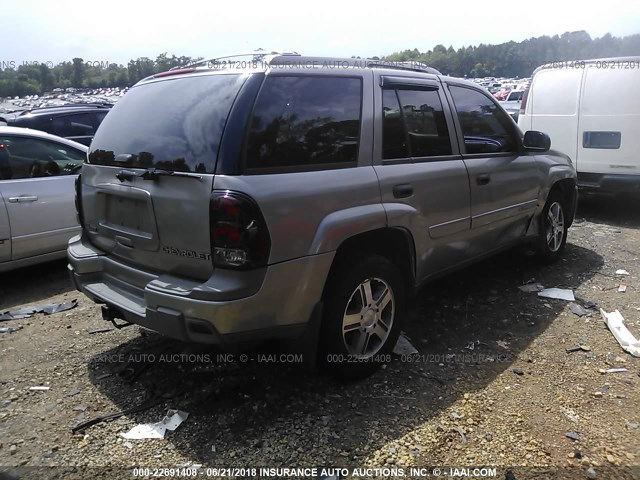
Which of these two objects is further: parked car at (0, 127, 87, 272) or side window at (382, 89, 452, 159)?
parked car at (0, 127, 87, 272)

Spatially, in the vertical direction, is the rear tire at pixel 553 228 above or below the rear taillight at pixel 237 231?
below

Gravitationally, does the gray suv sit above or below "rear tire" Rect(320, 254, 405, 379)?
above

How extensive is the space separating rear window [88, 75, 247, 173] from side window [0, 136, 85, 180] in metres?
2.18

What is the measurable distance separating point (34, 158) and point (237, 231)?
3813mm

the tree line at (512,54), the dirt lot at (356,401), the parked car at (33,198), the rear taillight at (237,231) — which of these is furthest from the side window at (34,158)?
the tree line at (512,54)

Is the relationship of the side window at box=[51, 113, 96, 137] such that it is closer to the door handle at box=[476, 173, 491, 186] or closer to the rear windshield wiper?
the rear windshield wiper

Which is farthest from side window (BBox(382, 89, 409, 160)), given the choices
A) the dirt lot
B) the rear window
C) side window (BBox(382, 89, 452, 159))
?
the dirt lot

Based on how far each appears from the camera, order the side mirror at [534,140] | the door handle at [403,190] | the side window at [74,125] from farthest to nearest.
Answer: the side window at [74,125]
the side mirror at [534,140]
the door handle at [403,190]

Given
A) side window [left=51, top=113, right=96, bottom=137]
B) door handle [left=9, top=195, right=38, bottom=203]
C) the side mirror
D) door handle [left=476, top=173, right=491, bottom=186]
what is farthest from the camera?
side window [left=51, top=113, right=96, bottom=137]

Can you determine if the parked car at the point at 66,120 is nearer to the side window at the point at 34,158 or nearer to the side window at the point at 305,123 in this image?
the side window at the point at 34,158

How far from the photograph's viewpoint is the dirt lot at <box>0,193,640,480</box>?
8.52 ft

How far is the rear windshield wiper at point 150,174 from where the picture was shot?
2667 mm

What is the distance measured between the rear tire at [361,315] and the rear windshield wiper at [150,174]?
982mm

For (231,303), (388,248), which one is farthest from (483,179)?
(231,303)
